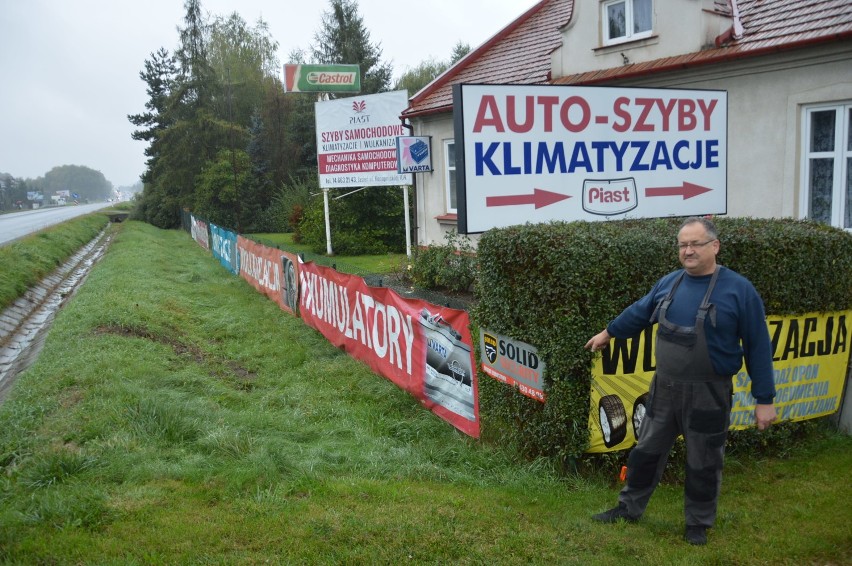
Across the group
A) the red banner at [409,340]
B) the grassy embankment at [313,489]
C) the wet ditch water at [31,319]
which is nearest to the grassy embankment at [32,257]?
the wet ditch water at [31,319]

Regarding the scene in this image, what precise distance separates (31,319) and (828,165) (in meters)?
17.6

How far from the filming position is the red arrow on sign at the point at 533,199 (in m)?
6.47

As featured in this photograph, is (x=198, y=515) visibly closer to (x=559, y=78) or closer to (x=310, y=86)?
(x=559, y=78)

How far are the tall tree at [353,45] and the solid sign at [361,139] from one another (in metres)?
22.6

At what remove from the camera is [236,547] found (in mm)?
4094

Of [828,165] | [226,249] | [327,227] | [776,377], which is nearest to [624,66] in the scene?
[828,165]

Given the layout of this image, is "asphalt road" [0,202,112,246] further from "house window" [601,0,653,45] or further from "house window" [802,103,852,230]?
"house window" [802,103,852,230]

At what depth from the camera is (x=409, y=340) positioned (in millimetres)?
8047

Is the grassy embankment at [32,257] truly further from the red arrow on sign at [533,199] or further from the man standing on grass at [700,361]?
the man standing on grass at [700,361]

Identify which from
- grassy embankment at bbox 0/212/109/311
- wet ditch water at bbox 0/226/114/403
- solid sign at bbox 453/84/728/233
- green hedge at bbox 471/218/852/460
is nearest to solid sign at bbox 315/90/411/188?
wet ditch water at bbox 0/226/114/403

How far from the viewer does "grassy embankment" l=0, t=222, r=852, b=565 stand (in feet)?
13.5

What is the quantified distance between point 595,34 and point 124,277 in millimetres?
13124

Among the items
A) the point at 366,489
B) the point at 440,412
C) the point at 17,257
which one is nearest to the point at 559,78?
the point at 440,412

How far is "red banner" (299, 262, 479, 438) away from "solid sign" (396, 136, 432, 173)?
6.13 m
